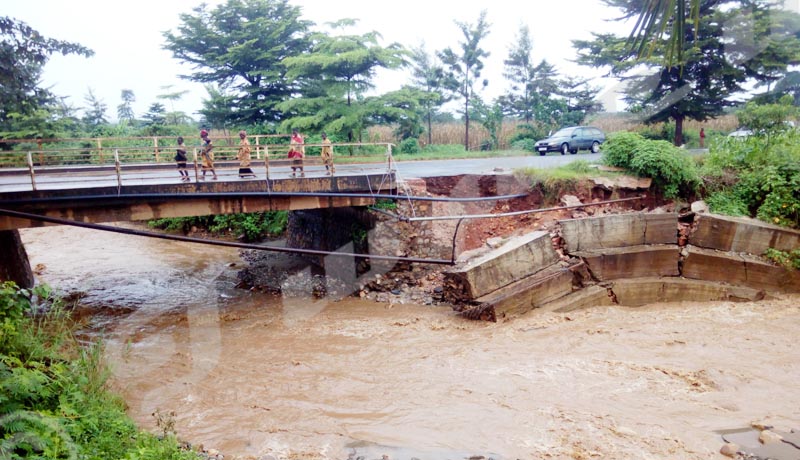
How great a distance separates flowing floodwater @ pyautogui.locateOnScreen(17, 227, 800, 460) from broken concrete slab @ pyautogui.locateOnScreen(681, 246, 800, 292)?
0.43m

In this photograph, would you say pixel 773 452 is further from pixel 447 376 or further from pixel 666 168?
pixel 666 168

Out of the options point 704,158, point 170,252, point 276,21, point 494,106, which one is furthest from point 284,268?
point 494,106

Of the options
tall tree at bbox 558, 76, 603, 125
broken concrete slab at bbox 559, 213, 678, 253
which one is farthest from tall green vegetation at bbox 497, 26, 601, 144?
broken concrete slab at bbox 559, 213, 678, 253

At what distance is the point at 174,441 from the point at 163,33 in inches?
957

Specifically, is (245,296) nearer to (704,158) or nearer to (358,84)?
(358,84)

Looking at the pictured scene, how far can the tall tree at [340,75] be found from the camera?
18891 mm

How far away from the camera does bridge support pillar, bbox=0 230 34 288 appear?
11.8m

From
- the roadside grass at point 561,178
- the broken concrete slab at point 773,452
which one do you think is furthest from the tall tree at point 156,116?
the broken concrete slab at point 773,452

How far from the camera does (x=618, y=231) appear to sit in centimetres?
1095

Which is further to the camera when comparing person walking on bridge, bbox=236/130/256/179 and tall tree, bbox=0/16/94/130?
person walking on bridge, bbox=236/130/256/179

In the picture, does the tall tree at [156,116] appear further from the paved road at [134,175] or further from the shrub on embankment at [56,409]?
the shrub on embankment at [56,409]

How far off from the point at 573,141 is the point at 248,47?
612 inches

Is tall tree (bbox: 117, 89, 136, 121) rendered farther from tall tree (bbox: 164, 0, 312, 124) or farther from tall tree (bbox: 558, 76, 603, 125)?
tall tree (bbox: 558, 76, 603, 125)

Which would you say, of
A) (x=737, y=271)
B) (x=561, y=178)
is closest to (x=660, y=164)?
(x=561, y=178)
